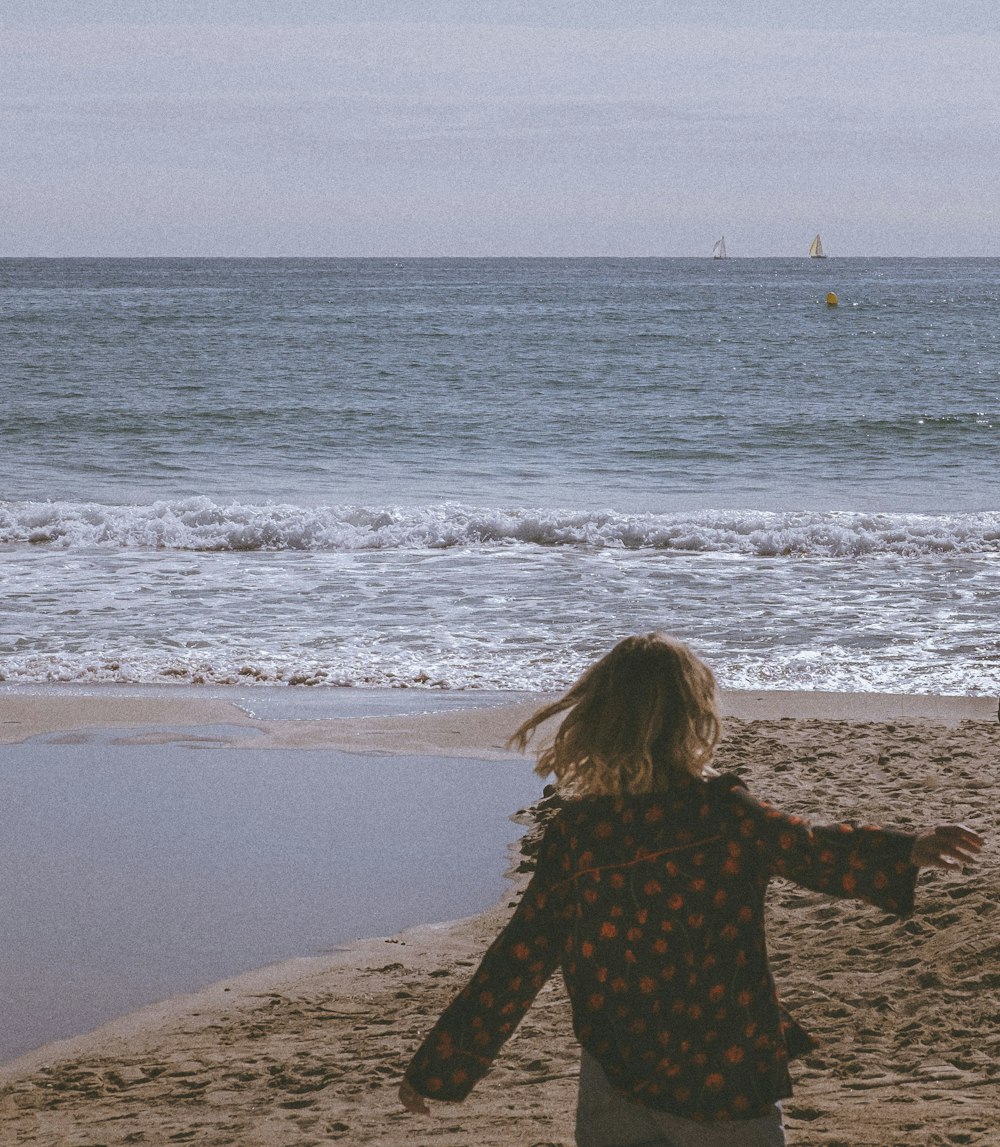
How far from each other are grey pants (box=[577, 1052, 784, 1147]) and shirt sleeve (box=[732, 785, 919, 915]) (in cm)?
41

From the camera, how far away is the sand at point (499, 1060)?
389 centimetres

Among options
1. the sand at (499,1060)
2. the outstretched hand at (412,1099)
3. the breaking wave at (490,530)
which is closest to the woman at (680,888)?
the outstretched hand at (412,1099)

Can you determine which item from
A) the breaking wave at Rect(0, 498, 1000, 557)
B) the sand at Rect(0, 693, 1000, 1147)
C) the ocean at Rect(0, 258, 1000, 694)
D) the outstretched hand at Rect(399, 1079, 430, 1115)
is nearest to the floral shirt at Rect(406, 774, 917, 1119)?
the outstretched hand at Rect(399, 1079, 430, 1115)

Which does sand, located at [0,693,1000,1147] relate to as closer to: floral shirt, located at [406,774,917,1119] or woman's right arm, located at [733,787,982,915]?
floral shirt, located at [406,774,917,1119]

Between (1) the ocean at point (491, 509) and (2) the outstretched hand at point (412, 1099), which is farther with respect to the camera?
(1) the ocean at point (491, 509)

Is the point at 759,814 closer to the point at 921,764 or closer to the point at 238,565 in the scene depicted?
the point at 921,764

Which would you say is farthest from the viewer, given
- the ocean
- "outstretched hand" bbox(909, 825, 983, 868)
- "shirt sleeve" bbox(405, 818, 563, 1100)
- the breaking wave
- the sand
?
the breaking wave

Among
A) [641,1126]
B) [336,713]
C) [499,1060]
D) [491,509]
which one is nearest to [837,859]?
[641,1126]

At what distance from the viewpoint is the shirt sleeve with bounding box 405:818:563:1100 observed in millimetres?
2477

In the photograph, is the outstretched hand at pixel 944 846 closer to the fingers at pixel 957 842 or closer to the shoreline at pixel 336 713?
the fingers at pixel 957 842

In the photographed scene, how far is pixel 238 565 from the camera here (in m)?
15.2

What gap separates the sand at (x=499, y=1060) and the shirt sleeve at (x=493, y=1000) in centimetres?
139

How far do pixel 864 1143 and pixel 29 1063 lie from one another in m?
2.71

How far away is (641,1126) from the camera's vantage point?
94.7 inches
